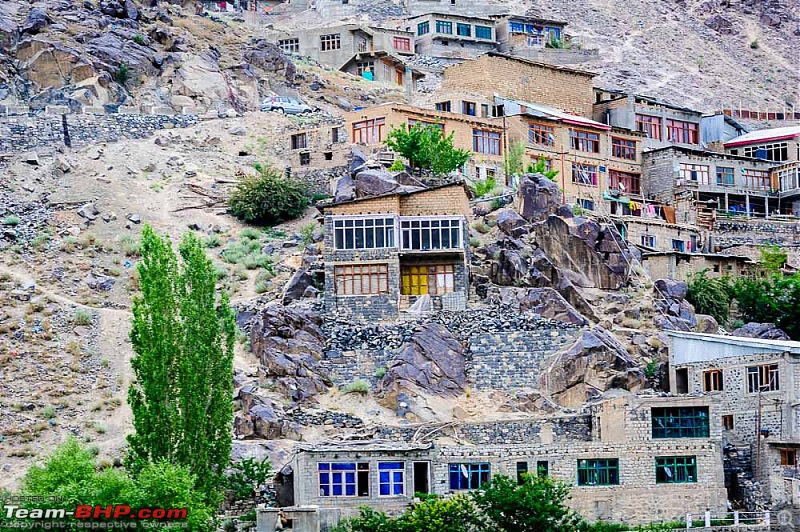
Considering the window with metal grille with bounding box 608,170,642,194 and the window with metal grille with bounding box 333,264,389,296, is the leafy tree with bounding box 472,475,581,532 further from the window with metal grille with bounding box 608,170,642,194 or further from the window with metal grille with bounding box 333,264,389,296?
the window with metal grille with bounding box 608,170,642,194

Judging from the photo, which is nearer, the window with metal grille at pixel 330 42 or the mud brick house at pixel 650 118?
the mud brick house at pixel 650 118

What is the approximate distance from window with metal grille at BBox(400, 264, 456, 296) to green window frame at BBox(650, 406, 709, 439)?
13.2 metres

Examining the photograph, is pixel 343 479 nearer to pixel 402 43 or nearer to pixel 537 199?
pixel 537 199

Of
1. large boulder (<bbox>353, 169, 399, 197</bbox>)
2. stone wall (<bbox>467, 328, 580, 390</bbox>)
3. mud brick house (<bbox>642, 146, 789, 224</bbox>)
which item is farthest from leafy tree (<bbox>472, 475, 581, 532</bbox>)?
mud brick house (<bbox>642, 146, 789, 224</bbox>)

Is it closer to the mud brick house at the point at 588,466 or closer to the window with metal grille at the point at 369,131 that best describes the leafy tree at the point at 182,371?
the mud brick house at the point at 588,466

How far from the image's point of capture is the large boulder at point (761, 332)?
6762cm

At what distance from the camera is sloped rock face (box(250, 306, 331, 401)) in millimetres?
61906

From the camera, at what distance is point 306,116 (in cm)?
8869

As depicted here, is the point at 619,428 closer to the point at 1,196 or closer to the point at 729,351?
the point at 729,351

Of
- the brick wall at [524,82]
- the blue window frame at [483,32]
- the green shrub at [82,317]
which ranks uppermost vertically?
the blue window frame at [483,32]

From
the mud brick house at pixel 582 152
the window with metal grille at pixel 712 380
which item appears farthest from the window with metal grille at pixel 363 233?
the mud brick house at pixel 582 152

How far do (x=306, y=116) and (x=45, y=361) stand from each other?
27.7 metres

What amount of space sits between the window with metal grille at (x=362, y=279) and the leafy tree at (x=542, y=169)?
39.9 ft

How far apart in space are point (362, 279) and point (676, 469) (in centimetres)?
1625
